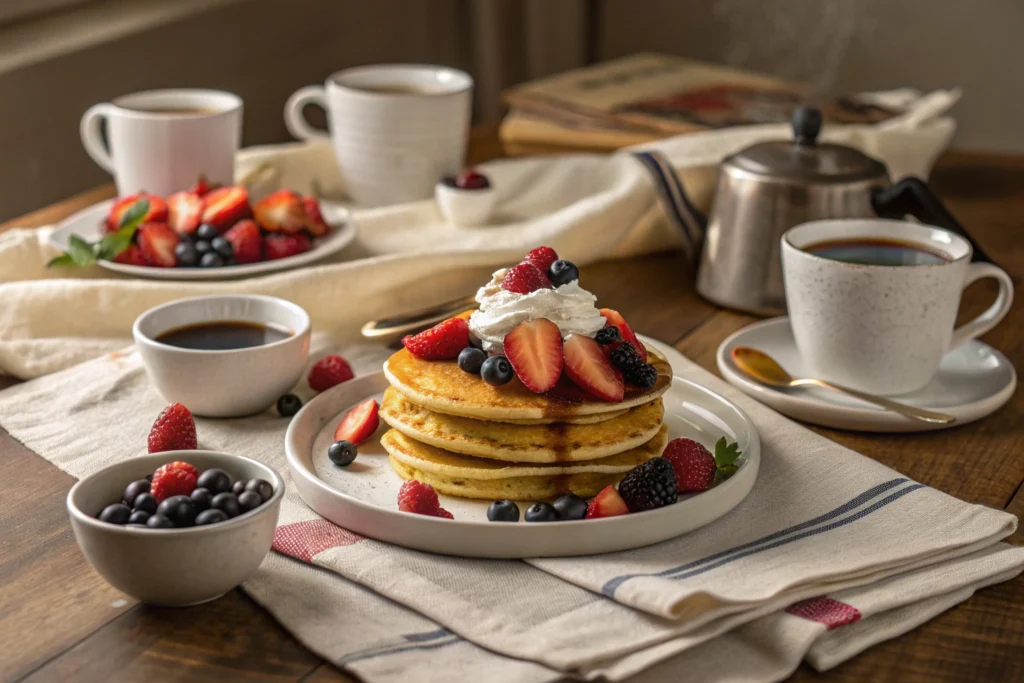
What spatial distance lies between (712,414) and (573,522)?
35cm

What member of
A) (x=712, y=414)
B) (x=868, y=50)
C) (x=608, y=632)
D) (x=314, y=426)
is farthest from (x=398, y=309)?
(x=868, y=50)

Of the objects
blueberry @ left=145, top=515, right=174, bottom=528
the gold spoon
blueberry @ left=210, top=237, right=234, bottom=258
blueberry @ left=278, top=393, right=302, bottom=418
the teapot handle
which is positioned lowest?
blueberry @ left=278, top=393, right=302, bottom=418

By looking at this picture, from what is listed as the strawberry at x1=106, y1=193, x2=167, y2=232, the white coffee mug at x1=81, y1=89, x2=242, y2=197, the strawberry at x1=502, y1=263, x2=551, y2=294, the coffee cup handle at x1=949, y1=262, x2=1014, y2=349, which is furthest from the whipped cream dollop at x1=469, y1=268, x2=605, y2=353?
the white coffee mug at x1=81, y1=89, x2=242, y2=197

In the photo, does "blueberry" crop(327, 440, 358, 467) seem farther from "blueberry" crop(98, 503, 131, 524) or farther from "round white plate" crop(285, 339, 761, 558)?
"blueberry" crop(98, 503, 131, 524)

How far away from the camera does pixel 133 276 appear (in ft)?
5.58

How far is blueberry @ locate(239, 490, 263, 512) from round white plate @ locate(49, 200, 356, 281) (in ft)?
2.49

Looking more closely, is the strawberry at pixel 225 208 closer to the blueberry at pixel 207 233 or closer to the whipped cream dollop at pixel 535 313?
the blueberry at pixel 207 233

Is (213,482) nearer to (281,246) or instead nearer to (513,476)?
(513,476)

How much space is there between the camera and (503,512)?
107 cm

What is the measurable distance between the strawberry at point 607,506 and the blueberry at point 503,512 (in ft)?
0.21

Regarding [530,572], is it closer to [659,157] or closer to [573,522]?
[573,522]

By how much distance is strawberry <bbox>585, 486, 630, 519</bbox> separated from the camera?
1.06 metres

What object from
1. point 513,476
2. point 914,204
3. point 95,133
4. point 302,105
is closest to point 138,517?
point 513,476

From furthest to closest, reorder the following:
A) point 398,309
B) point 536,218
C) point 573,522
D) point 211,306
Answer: point 536,218 → point 398,309 → point 211,306 → point 573,522
